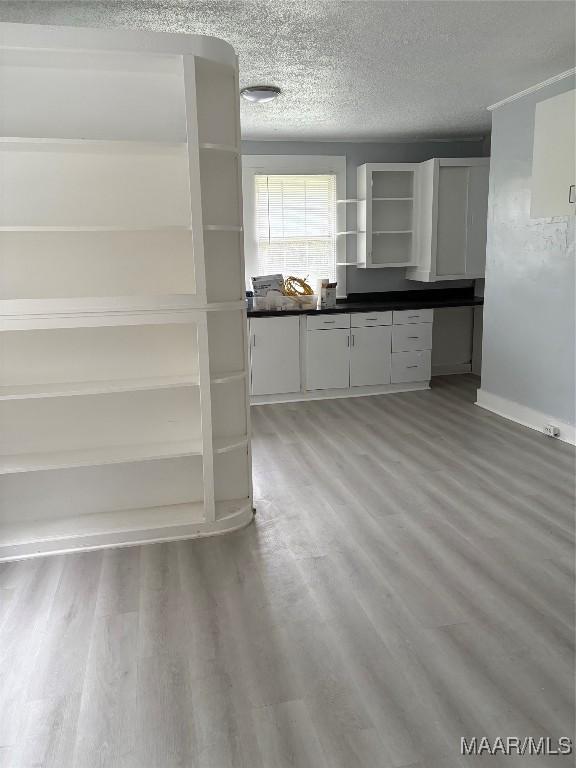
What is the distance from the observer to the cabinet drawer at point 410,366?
578cm

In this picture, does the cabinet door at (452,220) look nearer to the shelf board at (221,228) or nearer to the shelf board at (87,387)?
the shelf board at (221,228)

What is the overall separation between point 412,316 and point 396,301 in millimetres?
711

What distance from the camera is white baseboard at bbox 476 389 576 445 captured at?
425 centimetres

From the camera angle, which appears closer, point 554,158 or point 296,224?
point 554,158

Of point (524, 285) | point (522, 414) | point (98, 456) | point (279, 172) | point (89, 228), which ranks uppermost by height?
point (279, 172)

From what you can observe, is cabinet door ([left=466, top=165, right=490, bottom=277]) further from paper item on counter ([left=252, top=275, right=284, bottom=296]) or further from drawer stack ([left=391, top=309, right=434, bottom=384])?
paper item on counter ([left=252, top=275, right=284, bottom=296])

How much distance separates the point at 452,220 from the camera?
5863 mm

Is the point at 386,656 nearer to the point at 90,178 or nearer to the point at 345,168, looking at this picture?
the point at 90,178

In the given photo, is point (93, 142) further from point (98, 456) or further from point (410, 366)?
Answer: point (410, 366)

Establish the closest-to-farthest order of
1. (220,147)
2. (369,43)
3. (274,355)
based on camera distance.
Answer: (220,147) → (369,43) → (274,355)

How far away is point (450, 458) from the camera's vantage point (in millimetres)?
4012

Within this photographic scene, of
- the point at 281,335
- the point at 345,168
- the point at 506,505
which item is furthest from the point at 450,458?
the point at 345,168

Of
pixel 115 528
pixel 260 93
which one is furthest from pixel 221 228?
pixel 260 93

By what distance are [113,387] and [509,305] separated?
340 centimetres
